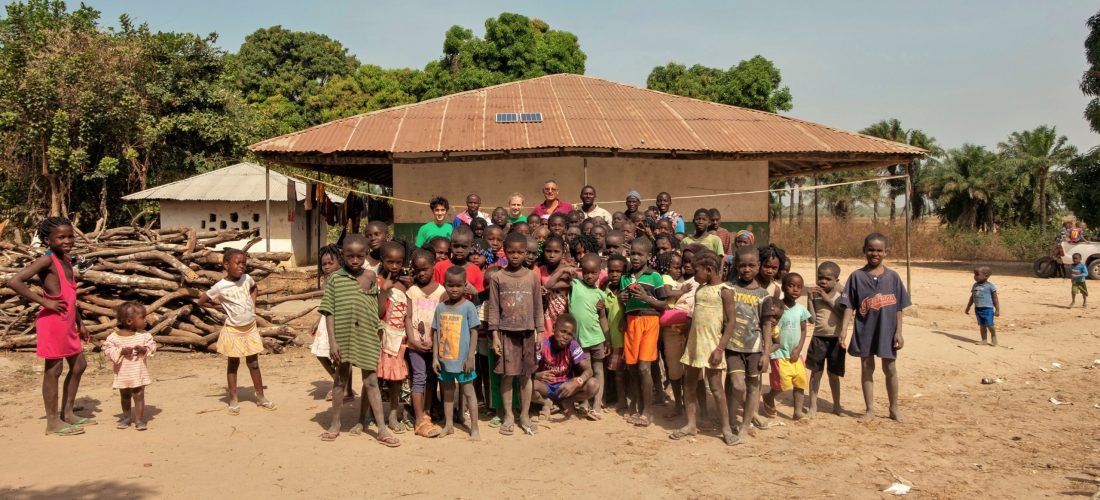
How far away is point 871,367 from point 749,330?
130cm

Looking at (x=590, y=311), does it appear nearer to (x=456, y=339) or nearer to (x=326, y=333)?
(x=456, y=339)

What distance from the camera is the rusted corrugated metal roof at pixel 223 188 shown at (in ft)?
60.3

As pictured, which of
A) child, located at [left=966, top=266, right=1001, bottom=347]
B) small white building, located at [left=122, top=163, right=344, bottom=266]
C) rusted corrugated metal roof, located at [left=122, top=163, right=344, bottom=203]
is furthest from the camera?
small white building, located at [left=122, top=163, right=344, bottom=266]

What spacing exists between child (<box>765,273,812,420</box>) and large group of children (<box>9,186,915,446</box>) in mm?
12

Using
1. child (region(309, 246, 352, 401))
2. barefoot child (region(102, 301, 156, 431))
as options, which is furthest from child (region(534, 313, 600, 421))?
barefoot child (region(102, 301, 156, 431))

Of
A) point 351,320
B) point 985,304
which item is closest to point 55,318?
point 351,320

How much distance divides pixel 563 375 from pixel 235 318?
8.60ft

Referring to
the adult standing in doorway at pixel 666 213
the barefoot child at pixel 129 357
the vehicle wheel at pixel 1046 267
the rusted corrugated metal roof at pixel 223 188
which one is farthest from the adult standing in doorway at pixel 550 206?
the vehicle wheel at pixel 1046 267

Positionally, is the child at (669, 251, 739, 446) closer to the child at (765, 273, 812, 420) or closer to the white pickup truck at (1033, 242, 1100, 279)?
the child at (765, 273, 812, 420)

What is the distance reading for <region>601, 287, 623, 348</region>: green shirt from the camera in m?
5.50

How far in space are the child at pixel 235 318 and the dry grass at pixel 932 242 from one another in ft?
75.1

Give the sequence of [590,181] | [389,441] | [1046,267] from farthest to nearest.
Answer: [1046,267] < [590,181] < [389,441]

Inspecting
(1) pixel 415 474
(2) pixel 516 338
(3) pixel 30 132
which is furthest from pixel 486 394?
(3) pixel 30 132

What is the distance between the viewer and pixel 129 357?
5.18 m
